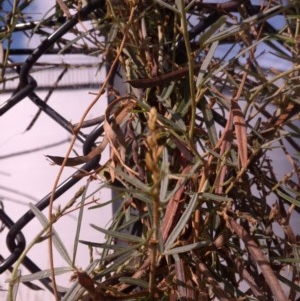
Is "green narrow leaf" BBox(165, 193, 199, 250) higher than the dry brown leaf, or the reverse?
the dry brown leaf

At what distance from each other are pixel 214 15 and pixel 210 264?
131 mm

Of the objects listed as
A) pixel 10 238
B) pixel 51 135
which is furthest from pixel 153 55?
pixel 51 135

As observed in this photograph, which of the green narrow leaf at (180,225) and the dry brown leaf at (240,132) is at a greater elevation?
the dry brown leaf at (240,132)

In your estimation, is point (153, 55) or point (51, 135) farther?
point (51, 135)

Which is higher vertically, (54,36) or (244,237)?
(54,36)

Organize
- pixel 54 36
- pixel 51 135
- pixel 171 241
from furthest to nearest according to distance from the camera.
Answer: pixel 51 135 < pixel 54 36 < pixel 171 241

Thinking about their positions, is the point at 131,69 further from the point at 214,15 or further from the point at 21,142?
the point at 21,142

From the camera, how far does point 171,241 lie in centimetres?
19

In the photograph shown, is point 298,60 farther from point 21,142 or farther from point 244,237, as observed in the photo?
point 21,142

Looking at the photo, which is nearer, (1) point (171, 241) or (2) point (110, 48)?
(1) point (171, 241)

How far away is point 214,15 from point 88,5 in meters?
0.07

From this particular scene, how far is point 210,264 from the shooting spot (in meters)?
0.23

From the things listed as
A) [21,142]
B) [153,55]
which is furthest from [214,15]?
[21,142]

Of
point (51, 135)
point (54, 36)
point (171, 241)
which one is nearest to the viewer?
point (171, 241)
